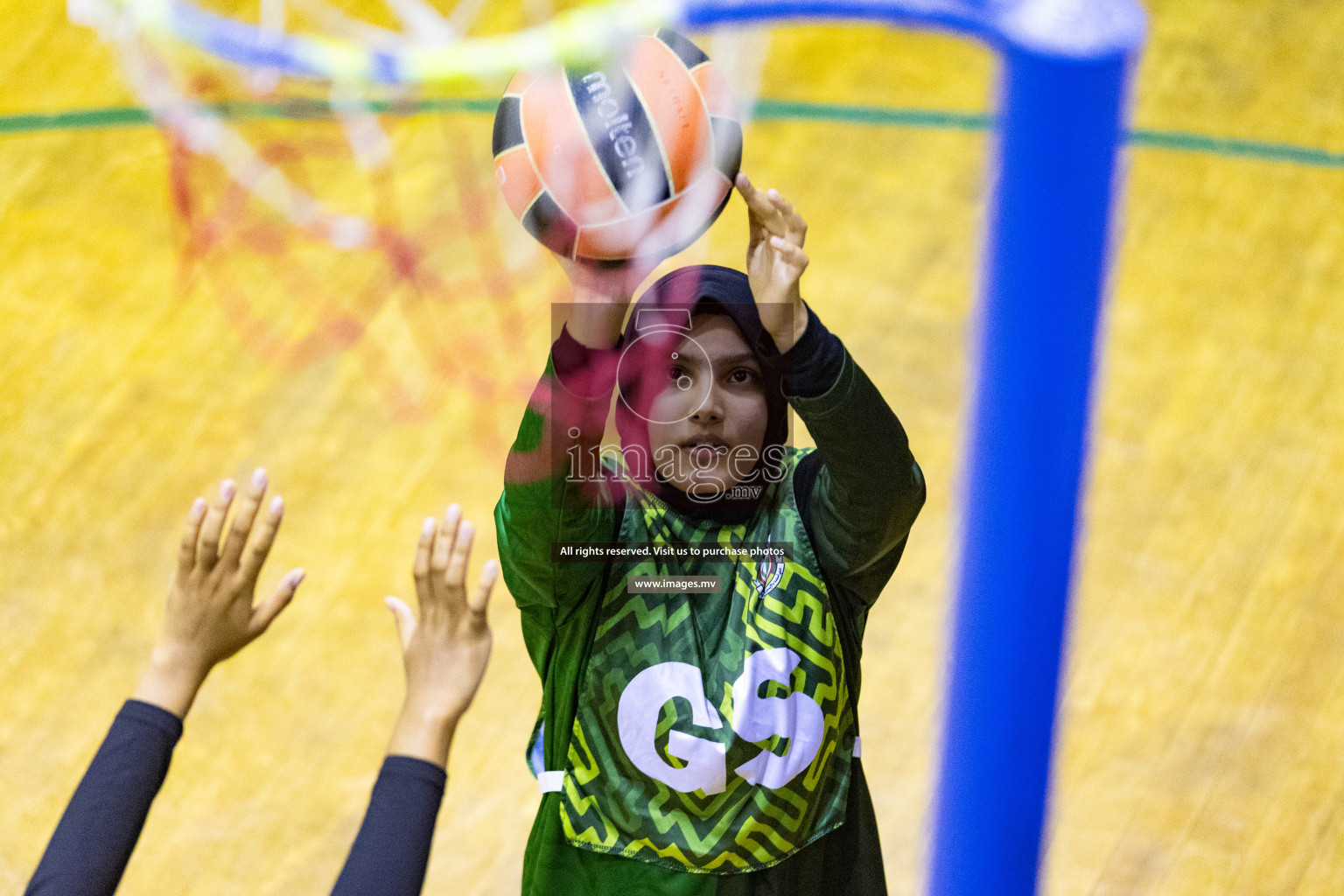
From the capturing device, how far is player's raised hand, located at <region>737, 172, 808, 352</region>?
3.69 ft

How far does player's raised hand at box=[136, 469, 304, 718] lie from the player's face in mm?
Answer: 346

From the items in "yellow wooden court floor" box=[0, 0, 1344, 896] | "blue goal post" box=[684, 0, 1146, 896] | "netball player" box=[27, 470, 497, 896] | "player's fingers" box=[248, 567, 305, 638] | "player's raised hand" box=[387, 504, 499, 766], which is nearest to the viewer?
"blue goal post" box=[684, 0, 1146, 896]

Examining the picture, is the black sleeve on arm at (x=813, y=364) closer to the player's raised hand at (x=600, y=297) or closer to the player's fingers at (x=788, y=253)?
the player's fingers at (x=788, y=253)

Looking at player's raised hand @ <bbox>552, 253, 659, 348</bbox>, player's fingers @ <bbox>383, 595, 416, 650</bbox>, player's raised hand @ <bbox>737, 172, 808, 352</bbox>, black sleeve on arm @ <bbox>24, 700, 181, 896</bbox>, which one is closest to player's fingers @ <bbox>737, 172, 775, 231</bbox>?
player's raised hand @ <bbox>737, 172, 808, 352</bbox>

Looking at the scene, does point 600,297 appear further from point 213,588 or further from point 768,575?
point 213,588

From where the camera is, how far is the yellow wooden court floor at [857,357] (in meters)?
2.06

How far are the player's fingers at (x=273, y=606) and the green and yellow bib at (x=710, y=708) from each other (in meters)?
0.28

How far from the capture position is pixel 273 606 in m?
1.27

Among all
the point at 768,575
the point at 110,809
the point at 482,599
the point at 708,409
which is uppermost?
the point at 708,409

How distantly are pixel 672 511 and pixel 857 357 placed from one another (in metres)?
1.39

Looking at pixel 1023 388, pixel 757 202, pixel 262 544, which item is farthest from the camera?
pixel 262 544

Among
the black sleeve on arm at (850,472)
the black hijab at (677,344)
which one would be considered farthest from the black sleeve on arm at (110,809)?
the black sleeve on arm at (850,472)

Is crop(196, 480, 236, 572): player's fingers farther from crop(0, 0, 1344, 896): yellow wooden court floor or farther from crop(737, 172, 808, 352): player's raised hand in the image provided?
crop(737, 172, 808, 352): player's raised hand

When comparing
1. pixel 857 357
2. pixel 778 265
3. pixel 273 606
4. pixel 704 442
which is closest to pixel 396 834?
pixel 273 606
